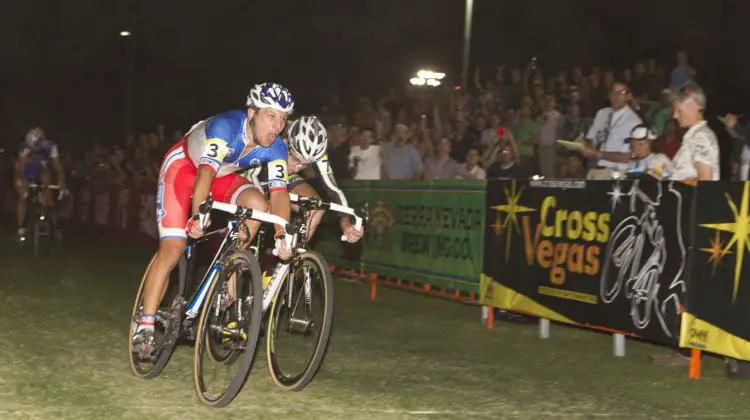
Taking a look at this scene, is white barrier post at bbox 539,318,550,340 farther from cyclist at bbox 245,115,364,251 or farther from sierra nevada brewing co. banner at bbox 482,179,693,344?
cyclist at bbox 245,115,364,251

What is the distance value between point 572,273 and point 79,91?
50.7m

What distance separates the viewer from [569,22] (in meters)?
30.3

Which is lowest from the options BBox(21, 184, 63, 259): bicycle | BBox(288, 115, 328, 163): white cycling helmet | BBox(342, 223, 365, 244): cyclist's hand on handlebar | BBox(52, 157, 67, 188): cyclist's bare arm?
BBox(21, 184, 63, 259): bicycle

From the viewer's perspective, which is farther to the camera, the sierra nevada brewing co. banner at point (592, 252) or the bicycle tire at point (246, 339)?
the sierra nevada brewing co. banner at point (592, 252)

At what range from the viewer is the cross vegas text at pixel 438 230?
11422 millimetres

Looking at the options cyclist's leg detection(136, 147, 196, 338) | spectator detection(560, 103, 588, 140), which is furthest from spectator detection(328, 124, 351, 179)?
cyclist's leg detection(136, 147, 196, 338)

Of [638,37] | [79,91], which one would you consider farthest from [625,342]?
[79,91]

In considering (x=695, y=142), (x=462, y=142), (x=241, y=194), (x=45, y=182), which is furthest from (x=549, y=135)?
(x=241, y=194)

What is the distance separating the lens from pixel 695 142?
874 cm

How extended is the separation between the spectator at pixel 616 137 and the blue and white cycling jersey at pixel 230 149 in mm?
5143

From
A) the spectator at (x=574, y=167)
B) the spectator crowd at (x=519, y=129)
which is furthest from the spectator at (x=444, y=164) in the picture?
the spectator at (x=574, y=167)

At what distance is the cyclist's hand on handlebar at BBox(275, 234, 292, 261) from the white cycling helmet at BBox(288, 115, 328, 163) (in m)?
0.99

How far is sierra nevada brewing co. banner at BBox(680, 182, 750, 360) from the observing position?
740 cm

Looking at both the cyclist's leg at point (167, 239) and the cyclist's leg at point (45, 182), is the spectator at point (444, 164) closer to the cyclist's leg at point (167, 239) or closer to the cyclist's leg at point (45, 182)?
the cyclist's leg at point (45, 182)
